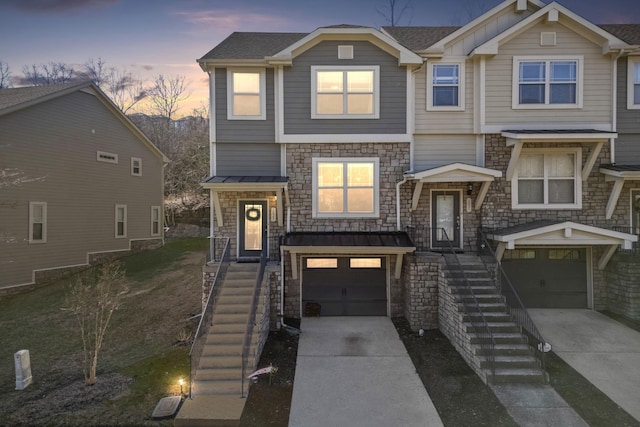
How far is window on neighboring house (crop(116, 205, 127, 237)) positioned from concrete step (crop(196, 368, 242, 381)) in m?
13.4

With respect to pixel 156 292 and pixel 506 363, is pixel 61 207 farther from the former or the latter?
pixel 506 363

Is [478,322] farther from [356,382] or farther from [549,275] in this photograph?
[549,275]

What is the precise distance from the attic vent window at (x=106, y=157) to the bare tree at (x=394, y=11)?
1516cm

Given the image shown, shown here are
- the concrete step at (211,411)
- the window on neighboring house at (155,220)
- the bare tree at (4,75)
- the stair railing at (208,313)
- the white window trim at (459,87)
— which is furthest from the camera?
the bare tree at (4,75)

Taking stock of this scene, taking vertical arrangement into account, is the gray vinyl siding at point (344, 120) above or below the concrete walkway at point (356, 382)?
above

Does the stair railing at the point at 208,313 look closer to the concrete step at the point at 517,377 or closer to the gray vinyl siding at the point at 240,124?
the gray vinyl siding at the point at 240,124

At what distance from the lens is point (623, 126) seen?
455 inches

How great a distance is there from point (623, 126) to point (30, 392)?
1690cm

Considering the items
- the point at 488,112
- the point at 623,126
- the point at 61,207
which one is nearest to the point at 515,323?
the point at 488,112

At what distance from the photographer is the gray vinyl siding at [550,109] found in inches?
451

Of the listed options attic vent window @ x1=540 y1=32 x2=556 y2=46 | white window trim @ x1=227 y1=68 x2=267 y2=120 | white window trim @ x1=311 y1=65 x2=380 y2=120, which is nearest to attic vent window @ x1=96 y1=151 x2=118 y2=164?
white window trim @ x1=227 y1=68 x2=267 y2=120

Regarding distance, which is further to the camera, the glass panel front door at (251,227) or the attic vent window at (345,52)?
the glass panel front door at (251,227)

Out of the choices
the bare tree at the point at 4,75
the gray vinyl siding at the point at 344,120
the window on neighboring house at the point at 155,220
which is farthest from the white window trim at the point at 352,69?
the bare tree at the point at 4,75

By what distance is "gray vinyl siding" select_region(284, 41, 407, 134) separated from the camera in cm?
1154
